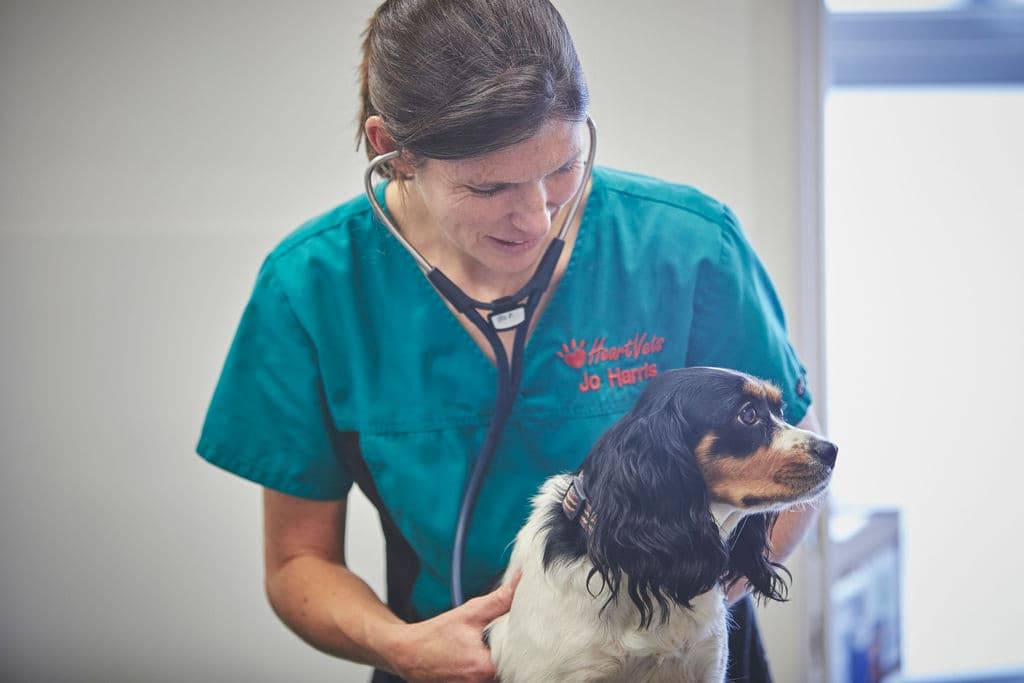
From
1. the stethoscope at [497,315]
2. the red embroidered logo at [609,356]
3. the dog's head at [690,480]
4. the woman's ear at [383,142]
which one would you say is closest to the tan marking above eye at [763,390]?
the dog's head at [690,480]

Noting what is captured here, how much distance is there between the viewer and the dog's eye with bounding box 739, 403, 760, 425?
27.7 inches

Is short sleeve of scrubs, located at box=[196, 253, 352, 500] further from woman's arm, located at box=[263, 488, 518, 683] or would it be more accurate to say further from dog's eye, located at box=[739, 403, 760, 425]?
dog's eye, located at box=[739, 403, 760, 425]

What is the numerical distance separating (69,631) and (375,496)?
41cm

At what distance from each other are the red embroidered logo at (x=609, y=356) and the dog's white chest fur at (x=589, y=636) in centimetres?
17

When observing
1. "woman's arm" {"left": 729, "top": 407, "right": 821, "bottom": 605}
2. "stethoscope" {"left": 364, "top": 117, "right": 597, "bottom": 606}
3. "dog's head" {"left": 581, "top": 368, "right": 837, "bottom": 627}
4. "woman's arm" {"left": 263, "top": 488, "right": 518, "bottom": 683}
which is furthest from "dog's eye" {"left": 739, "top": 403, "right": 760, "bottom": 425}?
"woman's arm" {"left": 263, "top": 488, "right": 518, "bottom": 683}

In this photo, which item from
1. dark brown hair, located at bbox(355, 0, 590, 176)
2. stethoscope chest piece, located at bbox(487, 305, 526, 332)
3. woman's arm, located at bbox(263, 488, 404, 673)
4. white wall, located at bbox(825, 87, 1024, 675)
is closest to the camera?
dark brown hair, located at bbox(355, 0, 590, 176)

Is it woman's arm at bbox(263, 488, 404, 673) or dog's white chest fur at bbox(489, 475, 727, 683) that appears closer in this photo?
dog's white chest fur at bbox(489, 475, 727, 683)

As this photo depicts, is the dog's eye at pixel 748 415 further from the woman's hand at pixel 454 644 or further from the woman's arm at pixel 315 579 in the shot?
the woman's arm at pixel 315 579

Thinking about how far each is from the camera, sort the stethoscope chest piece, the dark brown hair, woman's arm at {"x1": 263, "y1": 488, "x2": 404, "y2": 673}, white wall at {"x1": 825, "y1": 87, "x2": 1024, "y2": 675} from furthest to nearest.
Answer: white wall at {"x1": 825, "y1": 87, "x2": 1024, "y2": 675} < woman's arm at {"x1": 263, "y1": 488, "x2": 404, "y2": 673} < the stethoscope chest piece < the dark brown hair

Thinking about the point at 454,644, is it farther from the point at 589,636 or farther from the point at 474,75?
the point at 474,75

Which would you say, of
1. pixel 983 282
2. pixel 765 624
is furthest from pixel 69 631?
pixel 983 282

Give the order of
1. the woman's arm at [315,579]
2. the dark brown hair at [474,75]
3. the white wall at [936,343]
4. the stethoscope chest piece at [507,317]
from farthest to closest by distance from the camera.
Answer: the white wall at [936,343] < the woman's arm at [315,579] < the stethoscope chest piece at [507,317] < the dark brown hair at [474,75]

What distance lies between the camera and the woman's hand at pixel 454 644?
77 centimetres

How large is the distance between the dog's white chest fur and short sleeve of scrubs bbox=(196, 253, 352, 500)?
269 mm
